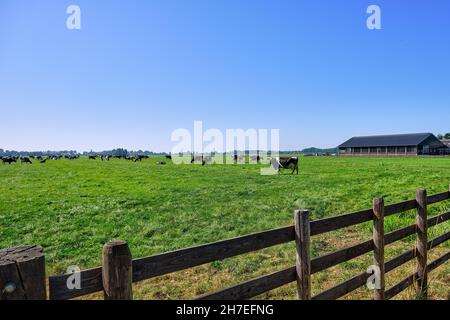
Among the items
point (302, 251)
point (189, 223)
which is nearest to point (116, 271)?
point (302, 251)

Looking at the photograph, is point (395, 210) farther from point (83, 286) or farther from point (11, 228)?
point (11, 228)

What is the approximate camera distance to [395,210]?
558cm

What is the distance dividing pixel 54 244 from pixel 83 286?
752cm

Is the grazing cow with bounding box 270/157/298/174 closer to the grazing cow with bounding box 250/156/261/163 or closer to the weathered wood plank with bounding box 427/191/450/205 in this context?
the grazing cow with bounding box 250/156/261/163

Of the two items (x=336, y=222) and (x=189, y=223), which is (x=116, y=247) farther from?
(x=189, y=223)

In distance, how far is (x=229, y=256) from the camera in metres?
3.48

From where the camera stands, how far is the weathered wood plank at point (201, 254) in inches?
113

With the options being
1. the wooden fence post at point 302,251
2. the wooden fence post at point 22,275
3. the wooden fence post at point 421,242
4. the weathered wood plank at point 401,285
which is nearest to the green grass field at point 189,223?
the weathered wood plank at point 401,285

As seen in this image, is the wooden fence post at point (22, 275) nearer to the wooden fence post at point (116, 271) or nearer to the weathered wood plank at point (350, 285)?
the wooden fence post at point (116, 271)

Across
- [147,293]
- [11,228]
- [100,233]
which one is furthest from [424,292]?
[11,228]

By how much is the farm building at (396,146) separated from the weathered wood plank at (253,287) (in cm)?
9590

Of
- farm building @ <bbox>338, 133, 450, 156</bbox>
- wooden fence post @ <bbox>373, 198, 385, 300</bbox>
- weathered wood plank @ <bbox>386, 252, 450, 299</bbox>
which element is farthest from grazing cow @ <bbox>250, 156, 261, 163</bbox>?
farm building @ <bbox>338, 133, 450, 156</bbox>
